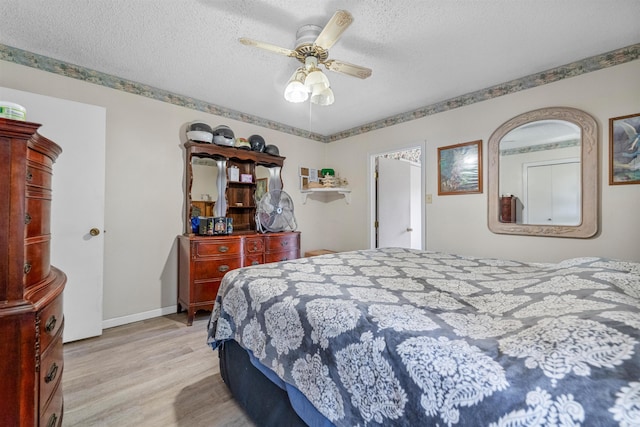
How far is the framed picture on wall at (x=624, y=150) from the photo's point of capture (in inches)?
78.7

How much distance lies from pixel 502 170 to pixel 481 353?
2523 millimetres

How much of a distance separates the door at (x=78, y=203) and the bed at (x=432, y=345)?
1.48 meters

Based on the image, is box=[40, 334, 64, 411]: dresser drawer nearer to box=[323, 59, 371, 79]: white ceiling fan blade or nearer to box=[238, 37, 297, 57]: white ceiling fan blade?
box=[238, 37, 297, 57]: white ceiling fan blade

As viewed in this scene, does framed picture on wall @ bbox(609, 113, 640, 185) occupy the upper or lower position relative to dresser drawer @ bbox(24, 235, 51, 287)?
upper

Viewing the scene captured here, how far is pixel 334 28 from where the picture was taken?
150cm

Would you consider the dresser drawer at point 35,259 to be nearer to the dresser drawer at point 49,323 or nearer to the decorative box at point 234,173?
the dresser drawer at point 49,323

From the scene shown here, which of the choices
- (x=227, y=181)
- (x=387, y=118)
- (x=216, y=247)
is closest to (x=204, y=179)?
(x=227, y=181)

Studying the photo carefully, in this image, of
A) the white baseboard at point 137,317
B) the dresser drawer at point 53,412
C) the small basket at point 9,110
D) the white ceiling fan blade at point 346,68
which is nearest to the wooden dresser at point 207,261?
the white baseboard at point 137,317

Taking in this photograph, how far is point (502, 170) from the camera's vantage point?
8.61 ft

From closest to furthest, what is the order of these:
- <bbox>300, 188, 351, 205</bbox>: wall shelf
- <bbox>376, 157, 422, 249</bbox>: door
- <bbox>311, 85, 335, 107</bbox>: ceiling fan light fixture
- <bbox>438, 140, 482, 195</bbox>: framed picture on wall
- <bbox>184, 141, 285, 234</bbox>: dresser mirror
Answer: <bbox>311, 85, 335, 107</bbox>: ceiling fan light fixture < <bbox>438, 140, 482, 195</bbox>: framed picture on wall < <bbox>184, 141, 285, 234</bbox>: dresser mirror < <bbox>376, 157, 422, 249</bbox>: door < <bbox>300, 188, 351, 205</bbox>: wall shelf

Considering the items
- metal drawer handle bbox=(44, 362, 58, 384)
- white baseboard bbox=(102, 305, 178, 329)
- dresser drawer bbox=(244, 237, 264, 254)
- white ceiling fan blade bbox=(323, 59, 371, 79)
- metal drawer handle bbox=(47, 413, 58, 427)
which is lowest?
white baseboard bbox=(102, 305, 178, 329)

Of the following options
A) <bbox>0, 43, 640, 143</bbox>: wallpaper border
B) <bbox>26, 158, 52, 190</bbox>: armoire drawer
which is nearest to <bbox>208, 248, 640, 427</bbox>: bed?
<bbox>26, 158, 52, 190</bbox>: armoire drawer

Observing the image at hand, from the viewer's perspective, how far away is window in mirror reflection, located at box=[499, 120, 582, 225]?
2.28 meters

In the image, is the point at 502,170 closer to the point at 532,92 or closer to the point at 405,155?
the point at 532,92
